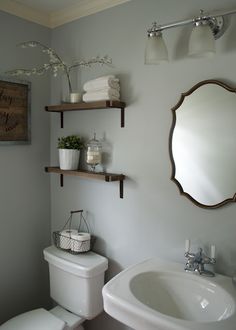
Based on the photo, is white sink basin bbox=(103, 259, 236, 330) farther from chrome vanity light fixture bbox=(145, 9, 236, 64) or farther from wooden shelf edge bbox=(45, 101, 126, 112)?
chrome vanity light fixture bbox=(145, 9, 236, 64)

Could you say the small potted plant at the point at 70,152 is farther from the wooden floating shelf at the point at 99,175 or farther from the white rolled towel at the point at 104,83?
the white rolled towel at the point at 104,83

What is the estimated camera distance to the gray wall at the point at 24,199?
1.92m

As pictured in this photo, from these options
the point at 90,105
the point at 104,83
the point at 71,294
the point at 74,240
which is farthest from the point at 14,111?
the point at 71,294

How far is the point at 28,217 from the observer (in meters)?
2.08

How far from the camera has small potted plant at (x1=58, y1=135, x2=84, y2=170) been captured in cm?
190

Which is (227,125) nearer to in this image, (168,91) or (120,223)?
(168,91)

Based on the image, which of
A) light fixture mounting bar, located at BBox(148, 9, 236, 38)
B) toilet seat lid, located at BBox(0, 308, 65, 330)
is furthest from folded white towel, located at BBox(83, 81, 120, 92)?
toilet seat lid, located at BBox(0, 308, 65, 330)

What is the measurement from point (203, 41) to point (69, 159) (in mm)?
1050

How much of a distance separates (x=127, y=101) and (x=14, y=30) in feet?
2.93

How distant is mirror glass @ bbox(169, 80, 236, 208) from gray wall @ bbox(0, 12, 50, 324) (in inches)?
40.6

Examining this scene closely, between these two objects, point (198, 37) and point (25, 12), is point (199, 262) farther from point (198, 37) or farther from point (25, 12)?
point (25, 12)

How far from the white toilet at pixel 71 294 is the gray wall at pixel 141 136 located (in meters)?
0.15

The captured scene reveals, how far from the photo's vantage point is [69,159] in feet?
6.24

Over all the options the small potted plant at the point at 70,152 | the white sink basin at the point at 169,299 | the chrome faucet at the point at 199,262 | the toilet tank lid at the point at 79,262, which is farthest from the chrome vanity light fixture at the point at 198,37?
the toilet tank lid at the point at 79,262
